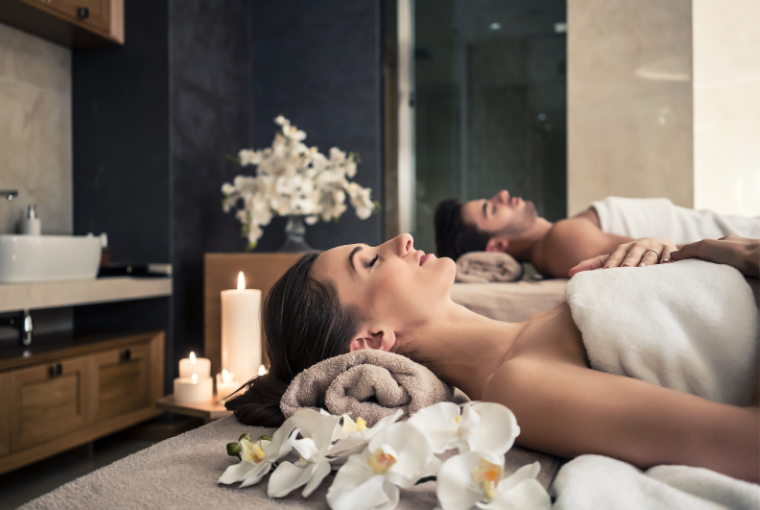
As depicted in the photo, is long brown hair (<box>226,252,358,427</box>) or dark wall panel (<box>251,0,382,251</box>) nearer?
long brown hair (<box>226,252,358,427</box>)

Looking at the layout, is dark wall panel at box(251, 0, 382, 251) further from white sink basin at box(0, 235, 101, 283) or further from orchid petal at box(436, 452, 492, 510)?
orchid petal at box(436, 452, 492, 510)

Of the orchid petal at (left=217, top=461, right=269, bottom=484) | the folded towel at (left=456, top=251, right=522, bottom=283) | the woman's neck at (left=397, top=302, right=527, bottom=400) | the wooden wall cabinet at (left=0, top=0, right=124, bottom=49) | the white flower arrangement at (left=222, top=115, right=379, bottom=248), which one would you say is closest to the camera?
the orchid petal at (left=217, top=461, right=269, bottom=484)

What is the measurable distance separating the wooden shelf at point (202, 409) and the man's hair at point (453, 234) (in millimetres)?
1278

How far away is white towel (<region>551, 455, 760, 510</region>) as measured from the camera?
499 millimetres

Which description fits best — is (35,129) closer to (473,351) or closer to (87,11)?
(87,11)

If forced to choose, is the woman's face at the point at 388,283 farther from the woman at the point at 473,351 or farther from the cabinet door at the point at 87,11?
the cabinet door at the point at 87,11

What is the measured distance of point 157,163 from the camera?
7.61 ft

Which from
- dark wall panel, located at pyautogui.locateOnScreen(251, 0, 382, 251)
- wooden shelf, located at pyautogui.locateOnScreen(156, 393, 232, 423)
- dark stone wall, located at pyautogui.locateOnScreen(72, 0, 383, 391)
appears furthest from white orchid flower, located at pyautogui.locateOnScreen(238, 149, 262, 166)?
wooden shelf, located at pyautogui.locateOnScreen(156, 393, 232, 423)

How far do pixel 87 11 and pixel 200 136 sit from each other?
68 cm

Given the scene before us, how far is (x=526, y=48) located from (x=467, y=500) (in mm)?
2550

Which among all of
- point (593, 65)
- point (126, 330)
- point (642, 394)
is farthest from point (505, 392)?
point (593, 65)

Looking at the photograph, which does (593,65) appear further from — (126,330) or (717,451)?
(126,330)

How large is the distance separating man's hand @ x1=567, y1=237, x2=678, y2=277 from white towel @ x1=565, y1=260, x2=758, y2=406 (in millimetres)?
177

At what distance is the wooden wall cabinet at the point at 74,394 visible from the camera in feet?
5.23
